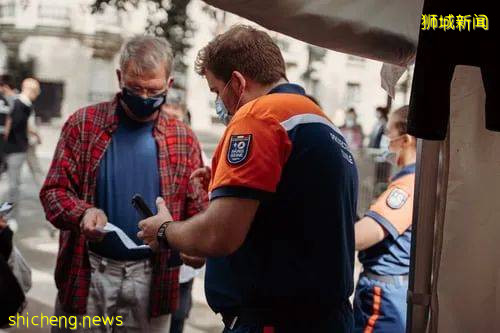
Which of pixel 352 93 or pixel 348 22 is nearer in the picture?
pixel 348 22

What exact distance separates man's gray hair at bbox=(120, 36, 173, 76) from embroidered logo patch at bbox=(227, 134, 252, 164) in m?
1.27

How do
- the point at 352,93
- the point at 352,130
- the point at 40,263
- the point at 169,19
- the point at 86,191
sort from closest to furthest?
1. the point at 86,191
2. the point at 40,263
3. the point at 169,19
4. the point at 352,130
5. the point at 352,93

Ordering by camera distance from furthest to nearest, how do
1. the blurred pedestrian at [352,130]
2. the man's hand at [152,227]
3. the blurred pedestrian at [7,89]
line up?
the blurred pedestrian at [352,130]
the blurred pedestrian at [7,89]
the man's hand at [152,227]

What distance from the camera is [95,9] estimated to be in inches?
301

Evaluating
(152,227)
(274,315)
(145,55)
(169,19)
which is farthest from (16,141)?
(274,315)

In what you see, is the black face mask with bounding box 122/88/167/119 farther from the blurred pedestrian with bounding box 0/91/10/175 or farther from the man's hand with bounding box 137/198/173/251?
the blurred pedestrian with bounding box 0/91/10/175

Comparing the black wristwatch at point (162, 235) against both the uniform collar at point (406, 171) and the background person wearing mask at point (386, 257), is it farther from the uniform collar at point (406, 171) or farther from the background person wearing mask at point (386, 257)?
the uniform collar at point (406, 171)

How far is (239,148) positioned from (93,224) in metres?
1.09

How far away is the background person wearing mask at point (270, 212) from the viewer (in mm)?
2342

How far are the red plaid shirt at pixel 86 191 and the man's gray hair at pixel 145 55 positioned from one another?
21 cm

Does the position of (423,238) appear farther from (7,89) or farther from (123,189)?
(7,89)

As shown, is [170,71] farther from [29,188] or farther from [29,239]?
[29,188]

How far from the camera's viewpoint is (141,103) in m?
3.52

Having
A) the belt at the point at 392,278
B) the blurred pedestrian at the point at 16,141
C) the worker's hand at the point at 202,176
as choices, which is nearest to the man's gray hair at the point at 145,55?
the worker's hand at the point at 202,176
